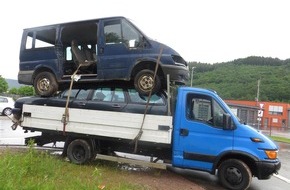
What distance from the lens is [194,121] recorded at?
24.4ft

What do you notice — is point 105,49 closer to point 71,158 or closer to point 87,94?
point 87,94

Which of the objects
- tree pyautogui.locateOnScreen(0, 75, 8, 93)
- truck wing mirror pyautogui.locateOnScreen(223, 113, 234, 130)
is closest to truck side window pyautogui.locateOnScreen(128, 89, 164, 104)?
truck wing mirror pyautogui.locateOnScreen(223, 113, 234, 130)

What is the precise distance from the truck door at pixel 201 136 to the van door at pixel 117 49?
5.63ft

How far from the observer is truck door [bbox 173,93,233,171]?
23.7ft

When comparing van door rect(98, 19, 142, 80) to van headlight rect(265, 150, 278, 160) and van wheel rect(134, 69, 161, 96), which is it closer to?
van wheel rect(134, 69, 161, 96)

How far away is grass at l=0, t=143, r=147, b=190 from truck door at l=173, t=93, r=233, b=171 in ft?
4.74

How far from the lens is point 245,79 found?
70.8m

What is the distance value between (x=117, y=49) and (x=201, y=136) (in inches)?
110

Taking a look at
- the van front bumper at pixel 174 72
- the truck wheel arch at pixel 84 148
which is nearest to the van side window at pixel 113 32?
the van front bumper at pixel 174 72

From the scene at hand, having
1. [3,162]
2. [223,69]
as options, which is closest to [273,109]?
[223,69]

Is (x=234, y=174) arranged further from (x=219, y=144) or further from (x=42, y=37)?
(x=42, y=37)

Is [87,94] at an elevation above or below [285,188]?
above

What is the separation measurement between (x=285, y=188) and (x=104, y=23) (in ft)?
19.5

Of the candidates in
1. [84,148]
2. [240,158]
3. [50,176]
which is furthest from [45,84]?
[240,158]
